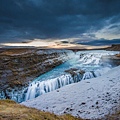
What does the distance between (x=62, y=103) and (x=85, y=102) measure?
4.95ft

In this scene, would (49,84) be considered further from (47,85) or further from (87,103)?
(87,103)

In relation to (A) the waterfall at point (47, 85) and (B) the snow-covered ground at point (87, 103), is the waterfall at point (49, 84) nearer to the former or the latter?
(A) the waterfall at point (47, 85)

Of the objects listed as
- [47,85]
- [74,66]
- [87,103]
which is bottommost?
[47,85]

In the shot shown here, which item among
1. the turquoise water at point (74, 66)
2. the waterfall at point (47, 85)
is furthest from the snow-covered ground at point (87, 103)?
the turquoise water at point (74, 66)

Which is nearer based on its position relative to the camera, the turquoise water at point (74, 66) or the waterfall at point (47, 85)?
the waterfall at point (47, 85)

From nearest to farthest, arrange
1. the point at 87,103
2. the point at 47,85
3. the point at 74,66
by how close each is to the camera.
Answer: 1. the point at 87,103
2. the point at 47,85
3. the point at 74,66

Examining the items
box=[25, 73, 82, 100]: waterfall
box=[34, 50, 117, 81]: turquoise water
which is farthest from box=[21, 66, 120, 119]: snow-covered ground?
box=[34, 50, 117, 81]: turquoise water

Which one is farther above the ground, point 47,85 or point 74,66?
point 74,66

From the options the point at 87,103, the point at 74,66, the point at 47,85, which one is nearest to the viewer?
the point at 87,103

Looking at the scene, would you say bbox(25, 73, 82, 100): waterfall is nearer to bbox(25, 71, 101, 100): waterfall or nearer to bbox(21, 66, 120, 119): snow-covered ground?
bbox(25, 71, 101, 100): waterfall

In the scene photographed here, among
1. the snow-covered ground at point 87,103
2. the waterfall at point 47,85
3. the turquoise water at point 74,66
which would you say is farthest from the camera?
the turquoise water at point 74,66

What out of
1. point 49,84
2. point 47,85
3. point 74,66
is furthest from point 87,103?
point 74,66

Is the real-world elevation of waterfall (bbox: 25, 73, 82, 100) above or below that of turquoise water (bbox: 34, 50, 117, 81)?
below

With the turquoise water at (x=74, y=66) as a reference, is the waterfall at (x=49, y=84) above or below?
below
